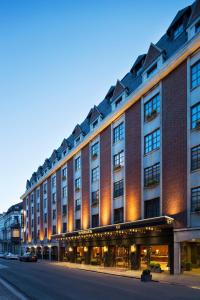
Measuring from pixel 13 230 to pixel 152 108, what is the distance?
10024 cm

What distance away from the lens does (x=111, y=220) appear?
151 feet

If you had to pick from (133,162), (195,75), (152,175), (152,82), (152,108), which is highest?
(152,82)

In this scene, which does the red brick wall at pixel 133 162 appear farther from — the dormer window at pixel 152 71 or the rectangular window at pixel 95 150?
the rectangular window at pixel 95 150

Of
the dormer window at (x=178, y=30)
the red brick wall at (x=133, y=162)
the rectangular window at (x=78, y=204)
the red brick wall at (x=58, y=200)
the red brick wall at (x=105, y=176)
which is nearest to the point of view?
the dormer window at (x=178, y=30)

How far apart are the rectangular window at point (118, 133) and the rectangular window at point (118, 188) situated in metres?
4.57

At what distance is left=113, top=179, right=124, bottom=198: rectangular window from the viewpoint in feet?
143

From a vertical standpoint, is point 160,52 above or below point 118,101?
above

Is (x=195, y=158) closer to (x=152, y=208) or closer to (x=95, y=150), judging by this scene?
(x=152, y=208)

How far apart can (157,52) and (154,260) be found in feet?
59.2

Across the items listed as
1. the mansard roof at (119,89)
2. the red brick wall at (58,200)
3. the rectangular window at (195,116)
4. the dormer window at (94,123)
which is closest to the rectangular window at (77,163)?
the dormer window at (94,123)

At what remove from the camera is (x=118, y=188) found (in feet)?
146

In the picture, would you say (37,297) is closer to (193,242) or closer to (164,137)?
(193,242)

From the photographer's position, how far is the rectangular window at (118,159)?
44.0 meters

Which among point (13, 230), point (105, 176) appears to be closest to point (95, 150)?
point (105, 176)
